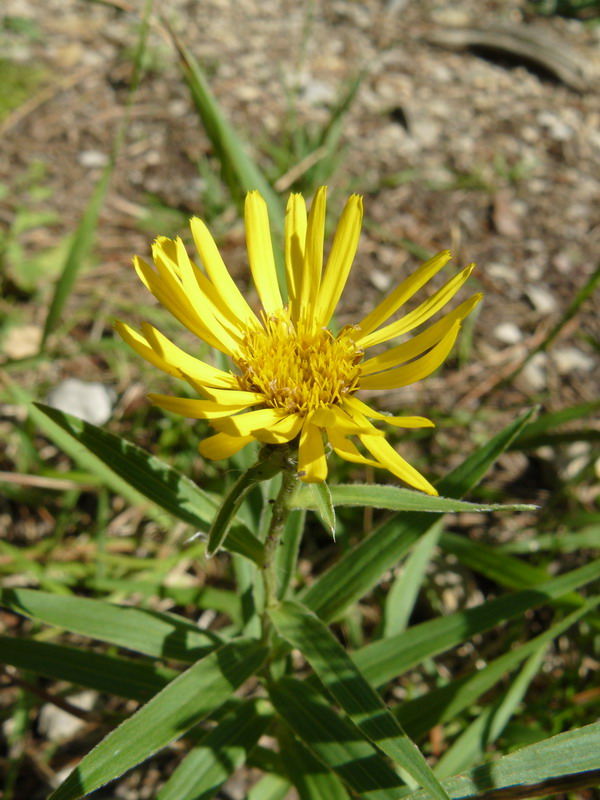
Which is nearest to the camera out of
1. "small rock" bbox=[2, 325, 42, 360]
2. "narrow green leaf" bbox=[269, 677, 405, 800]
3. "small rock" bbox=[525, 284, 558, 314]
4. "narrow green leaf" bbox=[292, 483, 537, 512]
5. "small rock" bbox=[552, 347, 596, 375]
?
"narrow green leaf" bbox=[292, 483, 537, 512]

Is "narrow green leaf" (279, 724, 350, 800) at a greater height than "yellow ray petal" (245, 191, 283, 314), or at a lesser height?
lesser

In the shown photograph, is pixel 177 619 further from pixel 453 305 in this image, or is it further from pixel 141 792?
pixel 453 305

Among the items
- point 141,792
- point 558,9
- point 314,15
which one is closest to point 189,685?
point 141,792

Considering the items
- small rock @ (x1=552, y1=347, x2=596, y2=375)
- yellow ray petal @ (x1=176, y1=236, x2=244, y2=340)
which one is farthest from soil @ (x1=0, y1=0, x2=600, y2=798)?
yellow ray petal @ (x1=176, y1=236, x2=244, y2=340)

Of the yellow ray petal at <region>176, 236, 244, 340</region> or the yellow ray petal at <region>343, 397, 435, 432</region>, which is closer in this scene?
the yellow ray petal at <region>343, 397, 435, 432</region>

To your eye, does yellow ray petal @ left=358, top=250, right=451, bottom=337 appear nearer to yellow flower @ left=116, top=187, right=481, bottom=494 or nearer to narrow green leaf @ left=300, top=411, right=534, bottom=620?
yellow flower @ left=116, top=187, right=481, bottom=494

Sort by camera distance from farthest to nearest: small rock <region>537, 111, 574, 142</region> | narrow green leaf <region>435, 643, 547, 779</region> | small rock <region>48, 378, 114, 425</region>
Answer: small rock <region>537, 111, 574, 142</region> < small rock <region>48, 378, 114, 425</region> < narrow green leaf <region>435, 643, 547, 779</region>

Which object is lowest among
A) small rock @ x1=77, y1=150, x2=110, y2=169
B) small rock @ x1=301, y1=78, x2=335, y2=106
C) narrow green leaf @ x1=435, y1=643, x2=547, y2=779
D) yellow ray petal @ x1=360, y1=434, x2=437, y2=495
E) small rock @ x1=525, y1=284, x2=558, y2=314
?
narrow green leaf @ x1=435, y1=643, x2=547, y2=779
